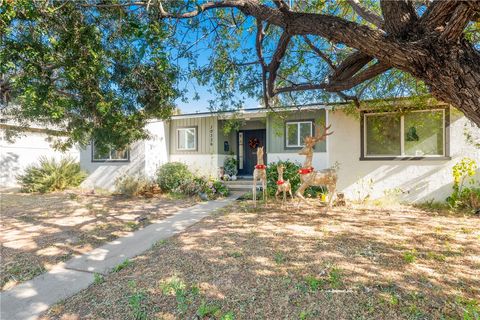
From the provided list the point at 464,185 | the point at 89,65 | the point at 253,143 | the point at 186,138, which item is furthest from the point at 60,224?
the point at 464,185

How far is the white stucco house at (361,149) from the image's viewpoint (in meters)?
7.86

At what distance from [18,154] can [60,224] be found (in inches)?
421

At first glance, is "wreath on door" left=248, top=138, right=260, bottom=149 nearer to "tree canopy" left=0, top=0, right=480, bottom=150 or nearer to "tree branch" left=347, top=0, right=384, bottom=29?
"tree canopy" left=0, top=0, right=480, bottom=150

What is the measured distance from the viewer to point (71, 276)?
3.51 m

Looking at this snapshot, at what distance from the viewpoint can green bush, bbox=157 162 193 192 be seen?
412 inches

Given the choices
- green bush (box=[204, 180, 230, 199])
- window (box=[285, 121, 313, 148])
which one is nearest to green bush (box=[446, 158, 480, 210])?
window (box=[285, 121, 313, 148])

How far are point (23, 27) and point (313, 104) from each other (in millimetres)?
7747

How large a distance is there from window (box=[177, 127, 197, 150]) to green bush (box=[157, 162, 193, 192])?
1788 millimetres

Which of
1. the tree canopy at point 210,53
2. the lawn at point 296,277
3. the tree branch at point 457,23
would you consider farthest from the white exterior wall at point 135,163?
the tree branch at point 457,23

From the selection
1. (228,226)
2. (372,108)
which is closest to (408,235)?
(228,226)

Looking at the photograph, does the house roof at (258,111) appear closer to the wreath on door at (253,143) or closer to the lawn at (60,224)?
the wreath on door at (253,143)

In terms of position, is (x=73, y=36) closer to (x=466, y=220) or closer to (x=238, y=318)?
(x=238, y=318)

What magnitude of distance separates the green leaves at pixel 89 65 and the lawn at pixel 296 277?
2.84m

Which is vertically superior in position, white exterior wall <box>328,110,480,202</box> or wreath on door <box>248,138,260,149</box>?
wreath on door <box>248,138,260,149</box>
